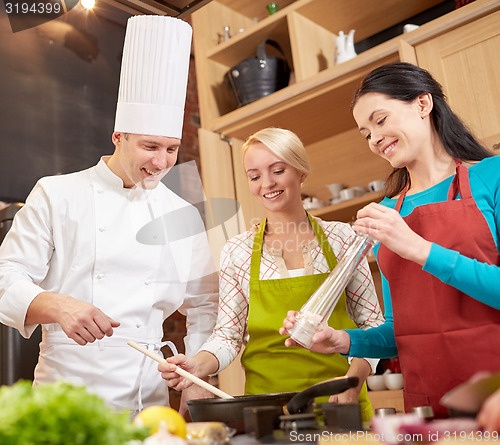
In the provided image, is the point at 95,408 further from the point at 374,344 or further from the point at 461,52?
the point at 461,52

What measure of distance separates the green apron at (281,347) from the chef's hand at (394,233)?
19.3 inches

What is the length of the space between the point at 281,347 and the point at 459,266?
2.09 feet

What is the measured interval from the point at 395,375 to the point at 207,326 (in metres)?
1.06

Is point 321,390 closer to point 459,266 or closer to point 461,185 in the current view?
point 459,266

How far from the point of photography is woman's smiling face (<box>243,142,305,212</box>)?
170 centimetres

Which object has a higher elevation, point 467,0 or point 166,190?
point 467,0

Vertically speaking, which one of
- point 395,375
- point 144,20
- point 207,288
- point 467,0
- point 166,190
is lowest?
point 395,375

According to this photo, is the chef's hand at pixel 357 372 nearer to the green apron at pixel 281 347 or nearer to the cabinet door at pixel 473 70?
the green apron at pixel 281 347

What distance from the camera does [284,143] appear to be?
172 centimetres

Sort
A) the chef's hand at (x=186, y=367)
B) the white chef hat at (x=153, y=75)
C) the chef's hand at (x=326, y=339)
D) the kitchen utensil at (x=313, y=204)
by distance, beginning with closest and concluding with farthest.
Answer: the chef's hand at (x=326, y=339)
the chef's hand at (x=186, y=367)
the white chef hat at (x=153, y=75)
the kitchen utensil at (x=313, y=204)

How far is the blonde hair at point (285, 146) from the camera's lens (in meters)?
1.70

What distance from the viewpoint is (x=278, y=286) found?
1597mm

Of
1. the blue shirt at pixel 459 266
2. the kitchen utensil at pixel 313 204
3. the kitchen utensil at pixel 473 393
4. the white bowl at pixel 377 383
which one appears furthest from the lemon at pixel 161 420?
the kitchen utensil at pixel 313 204

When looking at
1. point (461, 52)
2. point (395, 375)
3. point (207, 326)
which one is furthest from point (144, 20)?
point (395, 375)
